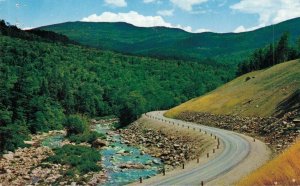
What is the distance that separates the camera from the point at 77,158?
7738 centimetres

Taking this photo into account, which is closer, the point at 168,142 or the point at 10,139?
the point at 10,139

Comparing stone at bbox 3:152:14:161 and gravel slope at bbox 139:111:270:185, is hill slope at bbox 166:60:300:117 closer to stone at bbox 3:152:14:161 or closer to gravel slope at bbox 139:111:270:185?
gravel slope at bbox 139:111:270:185

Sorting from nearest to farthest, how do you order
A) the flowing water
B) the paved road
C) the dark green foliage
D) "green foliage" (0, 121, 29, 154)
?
the paved road, the flowing water, the dark green foliage, "green foliage" (0, 121, 29, 154)

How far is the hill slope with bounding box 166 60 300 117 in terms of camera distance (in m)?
96.5

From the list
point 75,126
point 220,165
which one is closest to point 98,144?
point 75,126

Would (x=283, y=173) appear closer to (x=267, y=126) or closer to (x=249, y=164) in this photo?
(x=249, y=164)

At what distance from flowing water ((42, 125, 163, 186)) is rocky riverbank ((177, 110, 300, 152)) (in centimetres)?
1960

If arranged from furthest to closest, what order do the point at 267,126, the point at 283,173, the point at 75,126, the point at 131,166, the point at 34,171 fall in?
the point at 75,126
the point at 267,126
the point at 131,166
the point at 34,171
the point at 283,173

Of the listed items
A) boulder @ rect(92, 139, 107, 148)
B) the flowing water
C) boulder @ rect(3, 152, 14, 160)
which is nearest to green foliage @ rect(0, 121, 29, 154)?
boulder @ rect(3, 152, 14, 160)

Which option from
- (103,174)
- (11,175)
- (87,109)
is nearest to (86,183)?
(103,174)

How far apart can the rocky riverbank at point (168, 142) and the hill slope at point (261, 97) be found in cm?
1637

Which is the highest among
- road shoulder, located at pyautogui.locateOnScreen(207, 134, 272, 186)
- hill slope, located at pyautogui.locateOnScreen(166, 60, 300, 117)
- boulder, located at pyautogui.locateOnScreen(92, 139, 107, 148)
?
hill slope, located at pyautogui.locateOnScreen(166, 60, 300, 117)

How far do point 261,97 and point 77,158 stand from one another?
5373cm

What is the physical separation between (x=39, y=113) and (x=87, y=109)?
57485mm
